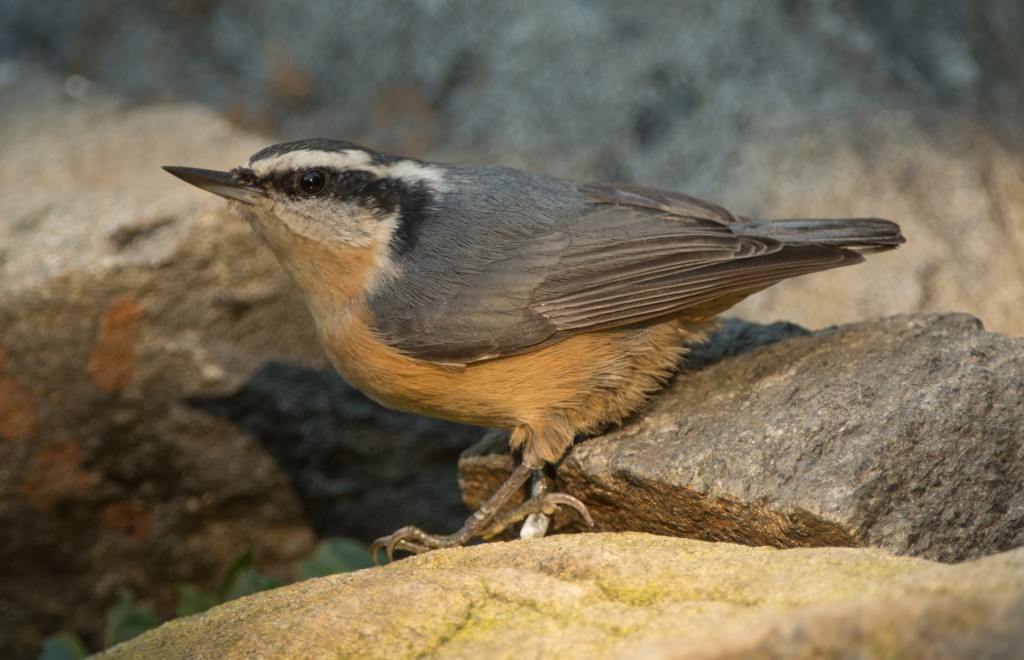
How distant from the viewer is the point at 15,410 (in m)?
4.70

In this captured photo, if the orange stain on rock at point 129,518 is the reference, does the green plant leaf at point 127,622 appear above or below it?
below

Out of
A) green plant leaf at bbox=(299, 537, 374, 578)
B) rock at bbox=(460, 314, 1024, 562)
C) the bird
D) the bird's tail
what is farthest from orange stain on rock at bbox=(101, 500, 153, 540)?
the bird's tail

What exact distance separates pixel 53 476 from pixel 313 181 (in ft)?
6.09

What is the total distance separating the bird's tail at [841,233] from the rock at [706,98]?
1.38 metres

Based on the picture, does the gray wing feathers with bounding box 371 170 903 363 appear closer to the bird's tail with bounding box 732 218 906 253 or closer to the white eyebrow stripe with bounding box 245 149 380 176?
the bird's tail with bounding box 732 218 906 253

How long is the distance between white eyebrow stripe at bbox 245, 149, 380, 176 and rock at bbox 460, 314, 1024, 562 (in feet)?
4.19

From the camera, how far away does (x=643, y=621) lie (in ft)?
8.43

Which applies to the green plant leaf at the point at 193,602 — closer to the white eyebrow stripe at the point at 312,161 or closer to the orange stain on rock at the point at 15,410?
the orange stain on rock at the point at 15,410

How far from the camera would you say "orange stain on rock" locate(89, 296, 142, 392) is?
4820 mm

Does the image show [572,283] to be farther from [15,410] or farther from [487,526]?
[15,410]

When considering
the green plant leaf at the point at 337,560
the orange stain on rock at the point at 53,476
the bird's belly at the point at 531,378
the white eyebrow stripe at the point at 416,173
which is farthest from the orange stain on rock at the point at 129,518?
the white eyebrow stripe at the point at 416,173

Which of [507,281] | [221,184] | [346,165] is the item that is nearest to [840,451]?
[507,281]

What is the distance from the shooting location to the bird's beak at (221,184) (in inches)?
159

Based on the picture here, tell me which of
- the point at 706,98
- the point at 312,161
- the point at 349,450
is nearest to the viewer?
the point at 312,161
